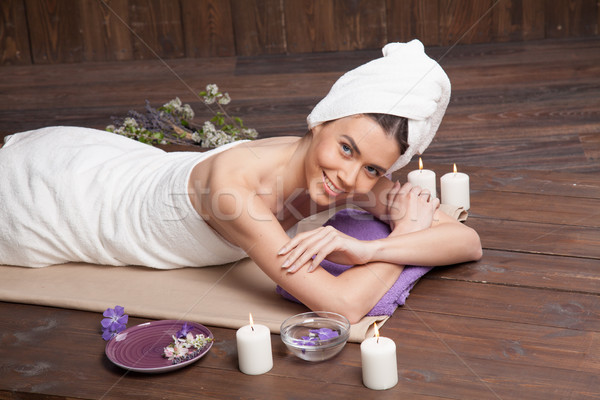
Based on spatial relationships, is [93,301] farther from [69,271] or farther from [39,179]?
[39,179]

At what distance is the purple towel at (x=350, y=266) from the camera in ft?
6.14

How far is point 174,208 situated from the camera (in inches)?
83.0

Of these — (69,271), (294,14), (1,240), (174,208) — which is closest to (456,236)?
(174,208)

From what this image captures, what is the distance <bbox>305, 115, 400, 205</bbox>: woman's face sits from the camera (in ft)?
5.91

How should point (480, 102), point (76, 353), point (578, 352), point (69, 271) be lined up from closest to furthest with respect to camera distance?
point (578, 352)
point (76, 353)
point (69, 271)
point (480, 102)

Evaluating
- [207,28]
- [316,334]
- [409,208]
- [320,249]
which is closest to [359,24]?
[207,28]

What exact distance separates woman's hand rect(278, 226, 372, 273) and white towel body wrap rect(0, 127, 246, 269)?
34 cm

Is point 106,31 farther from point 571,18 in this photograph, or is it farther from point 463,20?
point 571,18

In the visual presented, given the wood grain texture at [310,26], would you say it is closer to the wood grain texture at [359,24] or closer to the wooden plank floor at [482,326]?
the wood grain texture at [359,24]

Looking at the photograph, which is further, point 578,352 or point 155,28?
point 155,28

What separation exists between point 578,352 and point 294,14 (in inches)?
137

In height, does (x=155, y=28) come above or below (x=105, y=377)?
above

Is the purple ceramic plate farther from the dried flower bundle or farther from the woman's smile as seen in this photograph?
the dried flower bundle

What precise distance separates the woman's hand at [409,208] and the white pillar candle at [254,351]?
518 mm
